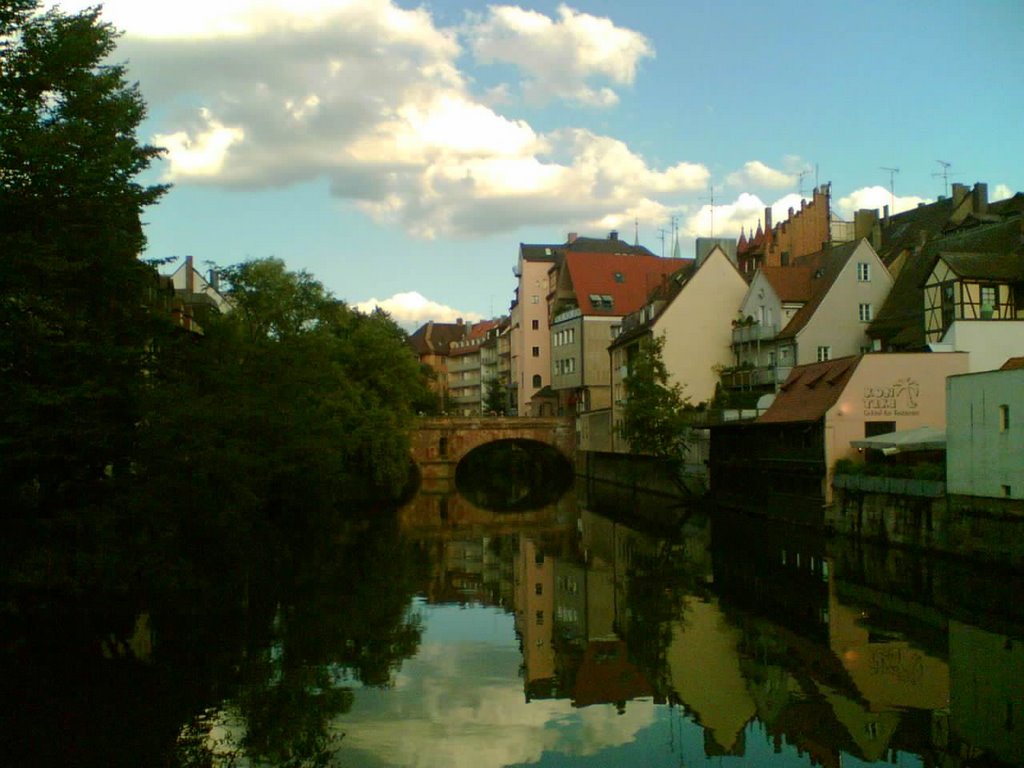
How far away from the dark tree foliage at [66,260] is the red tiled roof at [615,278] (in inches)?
2140

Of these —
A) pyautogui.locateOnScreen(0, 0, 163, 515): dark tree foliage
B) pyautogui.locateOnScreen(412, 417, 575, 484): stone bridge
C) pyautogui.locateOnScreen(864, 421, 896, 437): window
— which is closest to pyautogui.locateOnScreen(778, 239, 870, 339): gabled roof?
pyautogui.locateOnScreen(864, 421, 896, 437): window

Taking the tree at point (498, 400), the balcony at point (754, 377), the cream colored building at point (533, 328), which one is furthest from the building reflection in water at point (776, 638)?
the tree at point (498, 400)

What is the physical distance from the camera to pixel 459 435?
248ft

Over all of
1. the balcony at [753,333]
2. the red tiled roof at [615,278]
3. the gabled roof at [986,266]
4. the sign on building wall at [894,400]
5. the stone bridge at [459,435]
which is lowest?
the stone bridge at [459,435]

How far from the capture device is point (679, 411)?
50625mm

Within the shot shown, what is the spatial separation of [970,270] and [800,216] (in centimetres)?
3404

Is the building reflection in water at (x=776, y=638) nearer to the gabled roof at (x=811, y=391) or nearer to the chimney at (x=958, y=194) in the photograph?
the gabled roof at (x=811, y=391)

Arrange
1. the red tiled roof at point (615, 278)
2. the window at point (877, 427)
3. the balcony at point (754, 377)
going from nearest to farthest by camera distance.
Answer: the window at point (877, 427) → the balcony at point (754, 377) → the red tiled roof at point (615, 278)

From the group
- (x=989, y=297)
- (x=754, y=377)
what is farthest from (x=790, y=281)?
(x=989, y=297)

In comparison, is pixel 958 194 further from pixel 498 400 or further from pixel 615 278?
pixel 498 400

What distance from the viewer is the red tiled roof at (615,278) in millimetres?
77188

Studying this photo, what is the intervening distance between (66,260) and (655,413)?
1282 inches

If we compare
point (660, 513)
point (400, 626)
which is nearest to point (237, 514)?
point (400, 626)

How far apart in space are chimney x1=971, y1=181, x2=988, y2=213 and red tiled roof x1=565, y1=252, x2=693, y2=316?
2320 centimetres
